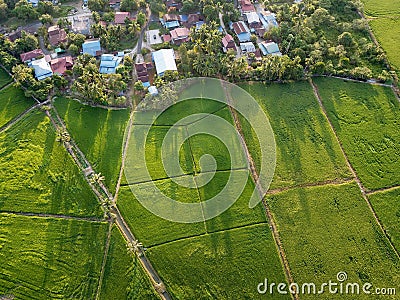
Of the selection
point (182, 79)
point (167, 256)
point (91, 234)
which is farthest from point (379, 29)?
point (91, 234)

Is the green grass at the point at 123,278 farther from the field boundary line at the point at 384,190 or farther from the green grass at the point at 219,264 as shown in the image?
the field boundary line at the point at 384,190

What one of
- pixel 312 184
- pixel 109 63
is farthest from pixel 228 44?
pixel 312 184

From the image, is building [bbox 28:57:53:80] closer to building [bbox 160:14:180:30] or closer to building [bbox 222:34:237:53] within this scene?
building [bbox 160:14:180:30]

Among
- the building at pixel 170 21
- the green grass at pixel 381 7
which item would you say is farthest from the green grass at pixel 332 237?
the green grass at pixel 381 7

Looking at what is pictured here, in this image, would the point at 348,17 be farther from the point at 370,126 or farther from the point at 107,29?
the point at 107,29

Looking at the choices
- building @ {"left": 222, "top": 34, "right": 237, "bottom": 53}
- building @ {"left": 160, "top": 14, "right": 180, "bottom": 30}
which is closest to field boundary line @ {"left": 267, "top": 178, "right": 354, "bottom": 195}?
building @ {"left": 222, "top": 34, "right": 237, "bottom": 53}
